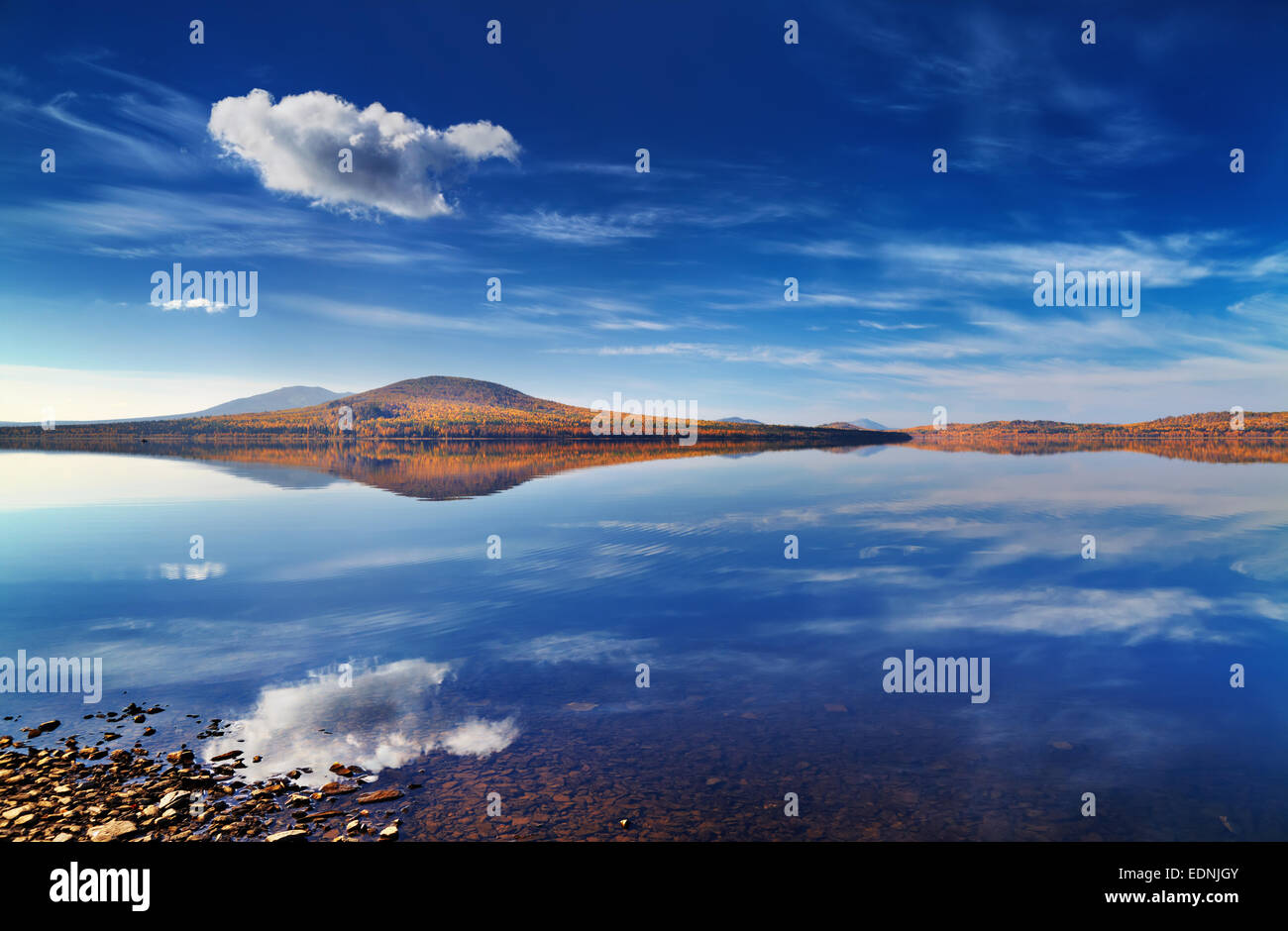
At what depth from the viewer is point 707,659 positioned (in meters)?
13.4

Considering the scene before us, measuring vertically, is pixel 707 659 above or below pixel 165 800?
below

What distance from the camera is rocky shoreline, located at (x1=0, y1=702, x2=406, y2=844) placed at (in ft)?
23.9

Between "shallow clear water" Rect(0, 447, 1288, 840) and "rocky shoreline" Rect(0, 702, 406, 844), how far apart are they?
545 mm

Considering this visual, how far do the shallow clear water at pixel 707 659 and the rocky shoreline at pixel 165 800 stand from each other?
0.54m

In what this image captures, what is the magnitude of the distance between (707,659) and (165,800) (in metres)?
9.01

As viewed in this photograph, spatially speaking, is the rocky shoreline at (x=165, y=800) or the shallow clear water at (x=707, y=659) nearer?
the rocky shoreline at (x=165, y=800)

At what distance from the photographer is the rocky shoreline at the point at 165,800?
23.9ft

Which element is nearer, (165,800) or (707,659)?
(165,800)

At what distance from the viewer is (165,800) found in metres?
7.80
